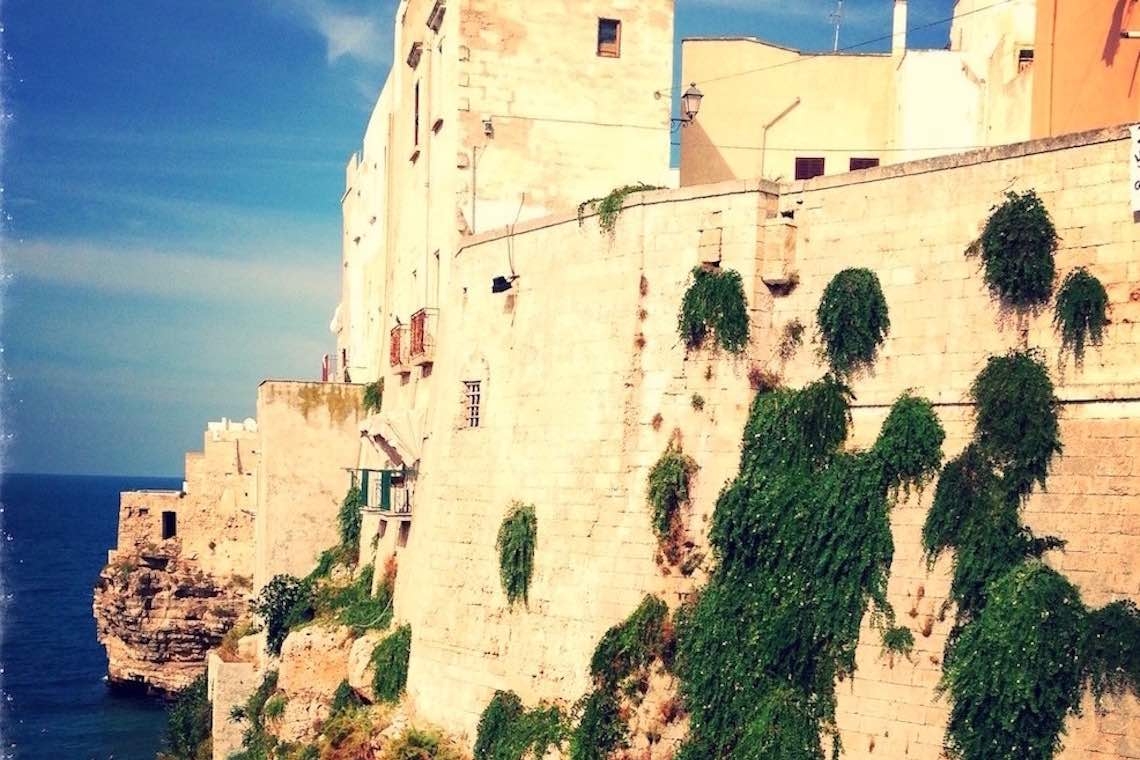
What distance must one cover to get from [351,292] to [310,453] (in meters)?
8.43

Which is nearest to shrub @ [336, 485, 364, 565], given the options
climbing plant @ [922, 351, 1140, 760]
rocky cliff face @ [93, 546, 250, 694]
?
rocky cliff face @ [93, 546, 250, 694]

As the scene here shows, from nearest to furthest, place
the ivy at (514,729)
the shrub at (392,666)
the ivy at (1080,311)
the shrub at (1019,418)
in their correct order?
A: the ivy at (1080,311) → the shrub at (1019,418) → the ivy at (514,729) → the shrub at (392,666)

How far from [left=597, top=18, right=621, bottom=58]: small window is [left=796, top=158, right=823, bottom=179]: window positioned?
4.27 metres

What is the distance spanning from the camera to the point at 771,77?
Result: 26547mm

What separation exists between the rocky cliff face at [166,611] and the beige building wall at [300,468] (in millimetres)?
12569

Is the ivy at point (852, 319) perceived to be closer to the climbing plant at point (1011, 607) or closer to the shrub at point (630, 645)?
the climbing plant at point (1011, 607)

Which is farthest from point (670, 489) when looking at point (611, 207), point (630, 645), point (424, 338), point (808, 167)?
point (808, 167)

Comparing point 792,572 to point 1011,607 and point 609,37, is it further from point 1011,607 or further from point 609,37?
point 609,37

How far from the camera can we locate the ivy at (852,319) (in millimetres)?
16484

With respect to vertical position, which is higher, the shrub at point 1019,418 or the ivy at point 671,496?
the shrub at point 1019,418

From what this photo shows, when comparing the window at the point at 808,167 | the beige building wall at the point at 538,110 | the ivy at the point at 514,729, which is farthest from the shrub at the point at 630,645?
the window at the point at 808,167

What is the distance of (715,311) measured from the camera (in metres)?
17.9

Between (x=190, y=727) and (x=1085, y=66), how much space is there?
24.6 m

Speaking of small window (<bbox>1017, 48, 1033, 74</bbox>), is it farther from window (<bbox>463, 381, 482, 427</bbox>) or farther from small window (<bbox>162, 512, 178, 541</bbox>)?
small window (<bbox>162, 512, 178, 541</bbox>)
